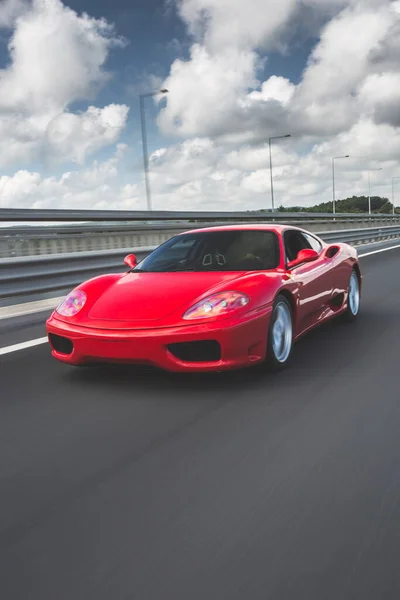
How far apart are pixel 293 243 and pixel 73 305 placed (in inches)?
84.2

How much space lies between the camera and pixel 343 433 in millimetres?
3875

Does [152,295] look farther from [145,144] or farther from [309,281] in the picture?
[145,144]

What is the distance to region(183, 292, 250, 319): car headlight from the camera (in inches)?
193

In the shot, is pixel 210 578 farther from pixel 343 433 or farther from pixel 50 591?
pixel 343 433

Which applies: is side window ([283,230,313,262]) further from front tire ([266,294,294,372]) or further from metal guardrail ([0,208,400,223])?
metal guardrail ([0,208,400,223])

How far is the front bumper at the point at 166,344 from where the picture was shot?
475 cm

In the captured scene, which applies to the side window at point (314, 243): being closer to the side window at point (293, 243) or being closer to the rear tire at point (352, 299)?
the side window at point (293, 243)

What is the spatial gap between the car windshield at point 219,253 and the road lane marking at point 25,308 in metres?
2.15

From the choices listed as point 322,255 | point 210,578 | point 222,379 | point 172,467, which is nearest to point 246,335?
point 222,379

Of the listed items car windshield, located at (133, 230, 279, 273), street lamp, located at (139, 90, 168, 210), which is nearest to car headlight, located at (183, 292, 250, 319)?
car windshield, located at (133, 230, 279, 273)

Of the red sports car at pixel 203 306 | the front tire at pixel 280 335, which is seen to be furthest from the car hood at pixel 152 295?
the front tire at pixel 280 335

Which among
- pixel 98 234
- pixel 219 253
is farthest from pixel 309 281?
pixel 98 234

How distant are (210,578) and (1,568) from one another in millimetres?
691

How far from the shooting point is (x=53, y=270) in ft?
28.0
